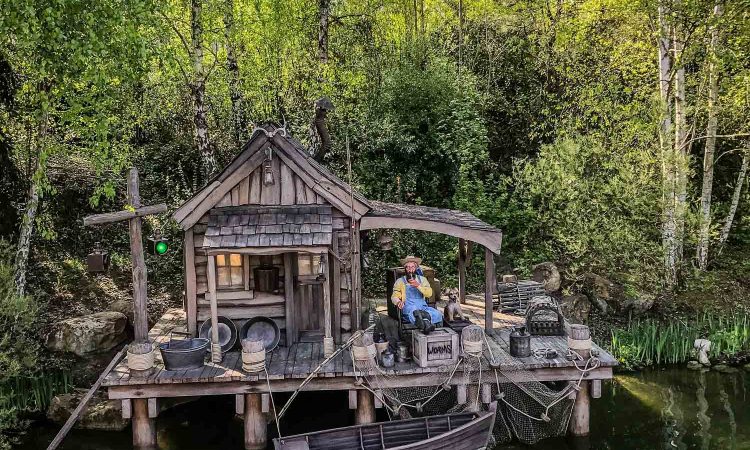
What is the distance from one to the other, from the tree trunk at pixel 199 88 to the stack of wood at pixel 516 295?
7.67 m

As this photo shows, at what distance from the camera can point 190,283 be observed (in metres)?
10.3

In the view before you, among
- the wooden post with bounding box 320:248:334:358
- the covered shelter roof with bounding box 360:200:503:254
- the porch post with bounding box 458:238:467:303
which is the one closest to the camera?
the wooden post with bounding box 320:248:334:358

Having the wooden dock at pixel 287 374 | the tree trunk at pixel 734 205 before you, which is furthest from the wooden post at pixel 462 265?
the tree trunk at pixel 734 205

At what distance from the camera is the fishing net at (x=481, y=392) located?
9273 mm

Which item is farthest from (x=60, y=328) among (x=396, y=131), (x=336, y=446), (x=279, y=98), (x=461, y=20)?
(x=461, y=20)

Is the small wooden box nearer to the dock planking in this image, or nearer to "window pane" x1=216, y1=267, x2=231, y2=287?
the dock planking

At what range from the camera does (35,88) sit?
11.0 meters

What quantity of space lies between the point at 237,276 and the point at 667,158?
10398mm

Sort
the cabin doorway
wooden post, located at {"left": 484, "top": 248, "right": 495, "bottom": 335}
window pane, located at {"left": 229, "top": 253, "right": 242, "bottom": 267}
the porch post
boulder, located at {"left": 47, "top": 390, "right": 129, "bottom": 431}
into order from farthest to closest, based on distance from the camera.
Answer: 1. the porch post
2. wooden post, located at {"left": 484, "top": 248, "right": 495, "bottom": 335}
3. the cabin doorway
4. window pane, located at {"left": 229, "top": 253, "right": 242, "bottom": 267}
5. boulder, located at {"left": 47, "top": 390, "right": 129, "bottom": 431}

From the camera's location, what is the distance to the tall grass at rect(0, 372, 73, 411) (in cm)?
1083

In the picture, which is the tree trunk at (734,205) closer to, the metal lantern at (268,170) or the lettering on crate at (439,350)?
the lettering on crate at (439,350)

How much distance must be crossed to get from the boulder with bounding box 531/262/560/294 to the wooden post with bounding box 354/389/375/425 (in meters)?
7.10

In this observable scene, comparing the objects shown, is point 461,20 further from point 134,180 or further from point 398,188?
point 134,180

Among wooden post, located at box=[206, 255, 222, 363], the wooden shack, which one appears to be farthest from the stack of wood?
wooden post, located at box=[206, 255, 222, 363]
